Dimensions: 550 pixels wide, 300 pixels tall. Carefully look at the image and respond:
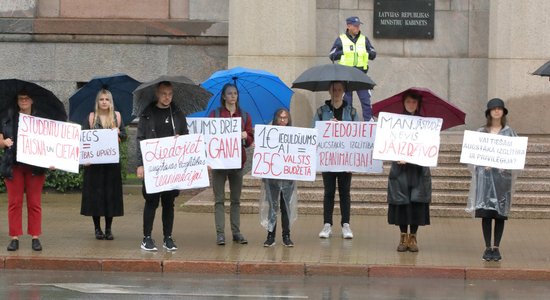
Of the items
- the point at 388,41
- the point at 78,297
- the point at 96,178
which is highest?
the point at 388,41

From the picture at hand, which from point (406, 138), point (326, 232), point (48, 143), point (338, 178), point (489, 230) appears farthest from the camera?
point (326, 232)

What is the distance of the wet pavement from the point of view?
13195mm

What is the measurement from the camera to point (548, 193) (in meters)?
17.8

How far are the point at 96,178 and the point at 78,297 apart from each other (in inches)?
151

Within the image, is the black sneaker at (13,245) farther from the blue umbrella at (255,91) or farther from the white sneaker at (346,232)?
the white sneaker at (346,232)

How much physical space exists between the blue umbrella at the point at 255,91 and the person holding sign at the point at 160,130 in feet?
3.38

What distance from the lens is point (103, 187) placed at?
15023 millimetres

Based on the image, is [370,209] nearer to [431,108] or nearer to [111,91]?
[431,108]

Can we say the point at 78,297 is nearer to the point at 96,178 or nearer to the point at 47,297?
the point at 47,297

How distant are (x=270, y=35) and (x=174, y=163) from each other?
6.87m

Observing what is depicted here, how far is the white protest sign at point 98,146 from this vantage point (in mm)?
14750

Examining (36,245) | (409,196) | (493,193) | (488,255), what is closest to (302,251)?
(409,196)

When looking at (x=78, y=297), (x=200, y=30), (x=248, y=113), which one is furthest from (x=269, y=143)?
(x=200, y=30)

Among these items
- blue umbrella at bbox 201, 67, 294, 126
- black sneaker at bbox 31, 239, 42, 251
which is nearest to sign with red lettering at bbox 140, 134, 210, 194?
blue umbrella at bbox 201, 67, 294, 126
